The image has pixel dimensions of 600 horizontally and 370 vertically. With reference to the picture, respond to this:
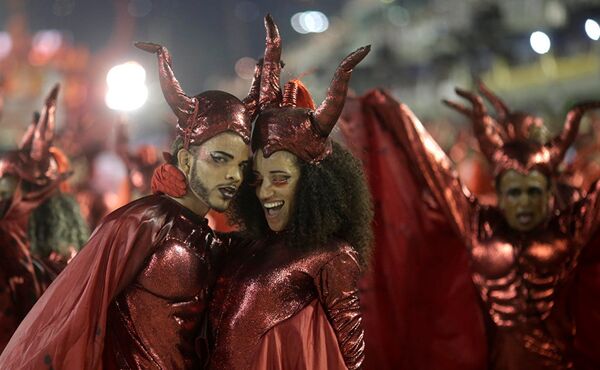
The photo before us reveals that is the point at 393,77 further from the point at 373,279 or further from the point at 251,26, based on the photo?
the point at 373,279

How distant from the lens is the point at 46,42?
122ft

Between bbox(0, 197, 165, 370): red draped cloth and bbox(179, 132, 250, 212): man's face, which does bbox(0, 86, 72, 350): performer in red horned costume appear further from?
bbox(179, 132, 250, 212): man's face

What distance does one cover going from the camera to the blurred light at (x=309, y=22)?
54906mm

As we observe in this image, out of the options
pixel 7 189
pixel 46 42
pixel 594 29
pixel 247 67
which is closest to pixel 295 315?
pixel 7 189

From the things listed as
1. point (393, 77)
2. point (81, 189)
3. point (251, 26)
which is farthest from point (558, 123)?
point (251, 26)

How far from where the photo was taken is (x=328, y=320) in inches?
129

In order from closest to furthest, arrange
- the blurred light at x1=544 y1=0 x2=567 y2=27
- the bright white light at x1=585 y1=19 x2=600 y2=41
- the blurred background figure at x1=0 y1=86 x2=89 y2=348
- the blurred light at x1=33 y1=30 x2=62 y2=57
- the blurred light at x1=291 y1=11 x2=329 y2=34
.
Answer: the blurred background figure at x1=0 y1=86 x2=89 y2=348
the bright white light at x1=585 y1=19 x2=600 y2=41
the blurred light at x1=544 y1=0 x2=567 y2=27
the blurred light at x1=33 y1=30 x2=62 y2=57
the blurred light at x1=291 y1=11 x2=329 y2=34

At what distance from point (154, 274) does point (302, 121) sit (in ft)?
2.85

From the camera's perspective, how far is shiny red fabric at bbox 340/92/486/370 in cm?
544

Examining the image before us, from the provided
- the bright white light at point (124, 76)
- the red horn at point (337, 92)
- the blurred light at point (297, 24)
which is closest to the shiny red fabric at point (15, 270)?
the red horn at point (337, 92)

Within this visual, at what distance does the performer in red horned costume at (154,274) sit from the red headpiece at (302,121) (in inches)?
3.9

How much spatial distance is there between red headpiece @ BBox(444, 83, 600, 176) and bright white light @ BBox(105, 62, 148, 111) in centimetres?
536

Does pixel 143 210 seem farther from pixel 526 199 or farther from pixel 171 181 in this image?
pixel 526 199

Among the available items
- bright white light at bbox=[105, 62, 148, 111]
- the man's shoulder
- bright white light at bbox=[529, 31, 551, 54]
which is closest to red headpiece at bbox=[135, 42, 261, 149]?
the man's shoulder
